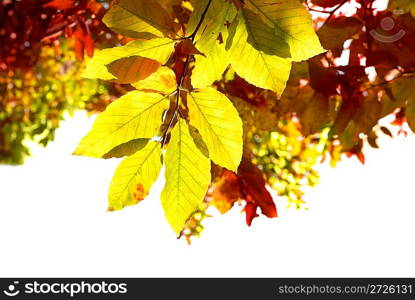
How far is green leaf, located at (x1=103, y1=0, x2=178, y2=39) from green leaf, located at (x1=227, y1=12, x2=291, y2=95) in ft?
0.29

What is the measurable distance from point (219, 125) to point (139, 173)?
0.44 feet

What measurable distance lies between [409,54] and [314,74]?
0.22m

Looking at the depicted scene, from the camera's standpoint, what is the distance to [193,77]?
1.95 ft

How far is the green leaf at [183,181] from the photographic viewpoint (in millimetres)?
581

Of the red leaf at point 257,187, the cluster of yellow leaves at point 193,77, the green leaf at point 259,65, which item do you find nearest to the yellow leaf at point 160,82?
the cluster of yellow leaves at point 193,77

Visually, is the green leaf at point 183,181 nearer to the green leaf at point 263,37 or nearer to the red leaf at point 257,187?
the green leaf at point 263,37

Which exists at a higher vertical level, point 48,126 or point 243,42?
point 243,42

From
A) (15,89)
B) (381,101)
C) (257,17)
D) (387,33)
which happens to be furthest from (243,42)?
(15,89)

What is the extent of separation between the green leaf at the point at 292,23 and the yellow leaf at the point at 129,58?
0.13 metres

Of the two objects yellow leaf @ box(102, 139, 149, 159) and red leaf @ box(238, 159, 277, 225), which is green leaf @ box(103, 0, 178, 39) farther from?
red leaf @ box(238, 159, 277, 225)

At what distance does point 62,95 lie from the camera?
368 centimetres

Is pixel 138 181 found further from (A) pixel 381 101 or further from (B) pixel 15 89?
(B) pixel 15 89

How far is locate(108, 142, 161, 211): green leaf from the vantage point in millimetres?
610

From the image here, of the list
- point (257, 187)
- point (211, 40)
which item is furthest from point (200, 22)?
point (257, 187)
